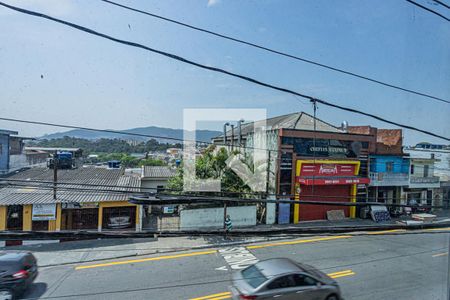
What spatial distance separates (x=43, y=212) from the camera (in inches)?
156

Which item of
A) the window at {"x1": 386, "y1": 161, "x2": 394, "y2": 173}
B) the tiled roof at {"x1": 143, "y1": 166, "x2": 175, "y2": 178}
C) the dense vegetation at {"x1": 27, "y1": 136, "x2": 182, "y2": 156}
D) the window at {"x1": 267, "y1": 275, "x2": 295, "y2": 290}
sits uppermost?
the dense vegetation at {"x1": 27, "y1": 136, "x2": 182, "y2": 156}

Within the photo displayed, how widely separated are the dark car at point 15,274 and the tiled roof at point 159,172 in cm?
364

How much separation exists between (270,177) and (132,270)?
16.3 feet

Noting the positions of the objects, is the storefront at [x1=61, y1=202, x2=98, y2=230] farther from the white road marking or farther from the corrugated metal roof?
the corrugated metal roof

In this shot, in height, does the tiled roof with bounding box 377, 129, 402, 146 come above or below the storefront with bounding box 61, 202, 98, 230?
above

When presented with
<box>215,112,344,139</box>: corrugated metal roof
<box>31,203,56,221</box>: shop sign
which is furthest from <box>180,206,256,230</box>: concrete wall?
<box>215,112,344,139</box>: corrugated metal roof

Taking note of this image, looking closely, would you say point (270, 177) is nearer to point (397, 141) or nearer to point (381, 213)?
point (381, 213)

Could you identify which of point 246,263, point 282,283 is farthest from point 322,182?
point 282,283

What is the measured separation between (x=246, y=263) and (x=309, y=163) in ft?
17.9

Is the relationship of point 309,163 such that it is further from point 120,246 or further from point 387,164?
point 120,246

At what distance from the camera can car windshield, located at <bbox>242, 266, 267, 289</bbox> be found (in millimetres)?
1216

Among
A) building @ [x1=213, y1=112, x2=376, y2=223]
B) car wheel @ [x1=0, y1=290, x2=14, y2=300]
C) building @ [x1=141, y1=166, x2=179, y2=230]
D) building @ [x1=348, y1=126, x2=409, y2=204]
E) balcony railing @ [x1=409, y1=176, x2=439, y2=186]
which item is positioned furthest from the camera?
balcony railing @ [x1=409, y1=176, x2=439, y2=186]

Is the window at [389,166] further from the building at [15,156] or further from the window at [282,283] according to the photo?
the building at [15,156]

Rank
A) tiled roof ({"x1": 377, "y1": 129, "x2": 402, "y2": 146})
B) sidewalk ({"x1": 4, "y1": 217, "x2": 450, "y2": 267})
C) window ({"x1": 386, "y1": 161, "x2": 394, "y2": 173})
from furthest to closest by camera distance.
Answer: window ({"x1": 386, "y1": 161, "x2": 394, "y2": 173})
tiled roof ({"x1": 377, "y1": 129, "x2": 402, "y2": 146})
sidewalk ({"x1": 4, "y1": 217, "x2": 450, "y2": 267})
